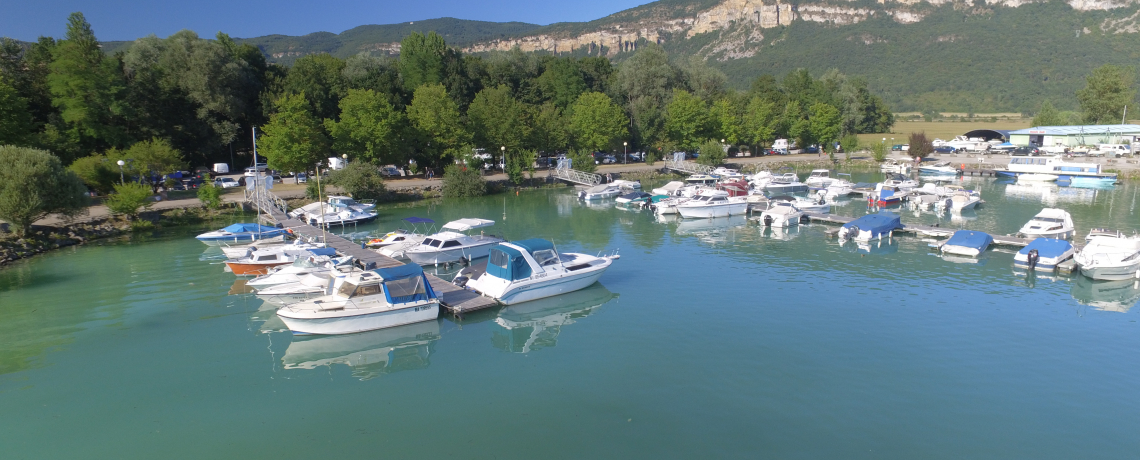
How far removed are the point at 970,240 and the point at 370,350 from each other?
27.9 m

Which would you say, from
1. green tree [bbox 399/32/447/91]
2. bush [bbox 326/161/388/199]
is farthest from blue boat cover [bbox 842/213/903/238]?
green tree [bbox 399/32/447/91]

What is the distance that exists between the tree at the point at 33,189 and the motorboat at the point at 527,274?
75.3 ft

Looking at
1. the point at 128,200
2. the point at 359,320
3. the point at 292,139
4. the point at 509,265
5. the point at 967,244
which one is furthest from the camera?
the point at 292,139

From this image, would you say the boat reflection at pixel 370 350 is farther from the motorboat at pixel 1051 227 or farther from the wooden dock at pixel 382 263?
the motorboat at pixel 1051 227

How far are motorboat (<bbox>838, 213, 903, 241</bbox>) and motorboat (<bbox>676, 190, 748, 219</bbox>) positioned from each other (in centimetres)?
893

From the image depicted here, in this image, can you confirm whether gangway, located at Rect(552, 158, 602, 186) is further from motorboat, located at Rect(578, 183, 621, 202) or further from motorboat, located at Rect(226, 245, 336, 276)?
motorboat, located at Rect(226, 245, 336, 276)

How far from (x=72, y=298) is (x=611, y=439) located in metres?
22.5

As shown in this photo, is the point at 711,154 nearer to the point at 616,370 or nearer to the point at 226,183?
the point at 226,183

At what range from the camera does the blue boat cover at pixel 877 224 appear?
3359 cm

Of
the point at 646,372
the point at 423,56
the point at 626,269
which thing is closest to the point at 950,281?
the point at 626,269

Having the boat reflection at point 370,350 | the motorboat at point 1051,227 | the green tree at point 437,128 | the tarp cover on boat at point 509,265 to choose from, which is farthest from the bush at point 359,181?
the motorboat at point 1051,227

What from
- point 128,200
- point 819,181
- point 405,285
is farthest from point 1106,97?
point 128,200

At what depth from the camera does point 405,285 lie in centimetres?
2061

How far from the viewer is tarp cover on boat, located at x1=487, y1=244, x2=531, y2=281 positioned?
73.6ft
